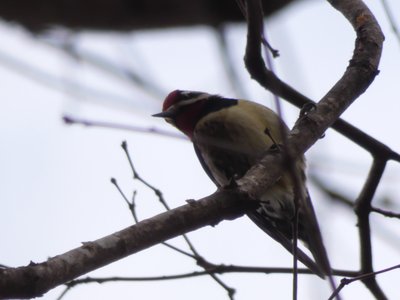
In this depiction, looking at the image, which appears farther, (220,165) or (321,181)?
(220,165)

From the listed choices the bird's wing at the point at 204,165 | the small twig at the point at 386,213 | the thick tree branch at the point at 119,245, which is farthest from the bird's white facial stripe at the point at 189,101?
the thick tree branch at the point at 119,245

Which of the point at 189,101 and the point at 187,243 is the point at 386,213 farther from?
the point at 189,101

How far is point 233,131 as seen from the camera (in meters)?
4.46

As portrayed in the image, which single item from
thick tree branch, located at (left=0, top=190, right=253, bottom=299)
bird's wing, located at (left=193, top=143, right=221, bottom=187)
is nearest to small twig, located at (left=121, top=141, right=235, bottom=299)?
thick tree branch, located at (left=0, top=190, right=253, bottom=299)

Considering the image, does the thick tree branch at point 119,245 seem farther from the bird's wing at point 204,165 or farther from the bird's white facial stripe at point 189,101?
the bird's white facial stripe at point 189,101

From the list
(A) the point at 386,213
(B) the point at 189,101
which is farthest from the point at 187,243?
(B) the point at 189,101

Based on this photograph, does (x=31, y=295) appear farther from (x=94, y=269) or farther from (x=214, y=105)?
(x=214, y=105)

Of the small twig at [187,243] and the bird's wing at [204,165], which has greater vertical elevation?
the bird's wing at [204,165]

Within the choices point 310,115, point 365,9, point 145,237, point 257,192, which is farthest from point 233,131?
point 145,237

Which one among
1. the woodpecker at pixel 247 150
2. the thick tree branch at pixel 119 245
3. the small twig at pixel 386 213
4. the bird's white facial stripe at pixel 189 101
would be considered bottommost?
the thick tree branch at pixel 119 245

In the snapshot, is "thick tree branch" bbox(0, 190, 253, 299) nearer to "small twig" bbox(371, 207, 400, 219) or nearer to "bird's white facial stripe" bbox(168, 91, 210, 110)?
"small twig" bbox(371, 207, 400, 219)

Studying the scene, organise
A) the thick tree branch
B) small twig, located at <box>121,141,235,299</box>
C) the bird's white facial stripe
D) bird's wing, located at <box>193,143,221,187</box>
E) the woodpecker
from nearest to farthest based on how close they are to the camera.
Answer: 1. the thick tree branch
2. small twig, located at <box>121,141,235,299</box>
3. the woodpecker
4. bird's wing, located at <box>193,143,221,187</box>
5. the bird's white facial stripe

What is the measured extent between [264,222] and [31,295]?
258cm

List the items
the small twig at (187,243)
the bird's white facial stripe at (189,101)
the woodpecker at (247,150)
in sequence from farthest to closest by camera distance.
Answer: the bird's white facial stripe at (189,101)
the woodpecker at (247,150)
the small twig at (187,243)
